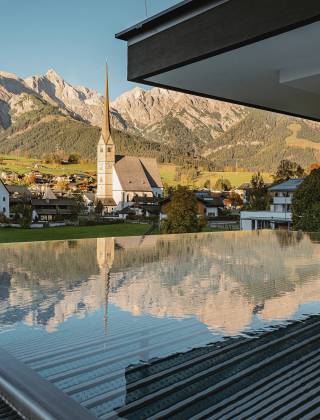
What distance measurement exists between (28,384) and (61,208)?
105 ft

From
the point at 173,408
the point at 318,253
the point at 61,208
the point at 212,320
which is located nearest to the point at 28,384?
the point at 173,408

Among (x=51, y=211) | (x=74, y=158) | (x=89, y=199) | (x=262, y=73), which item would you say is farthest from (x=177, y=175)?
(x=262, y=73)

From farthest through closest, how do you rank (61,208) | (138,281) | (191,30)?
1. (61,208)
2. (138,281)
3. (191,30)

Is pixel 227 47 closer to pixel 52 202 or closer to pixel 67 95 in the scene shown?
pixel 52 202

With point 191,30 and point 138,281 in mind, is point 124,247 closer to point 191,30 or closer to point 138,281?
point 138,281

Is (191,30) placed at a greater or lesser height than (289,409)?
greater

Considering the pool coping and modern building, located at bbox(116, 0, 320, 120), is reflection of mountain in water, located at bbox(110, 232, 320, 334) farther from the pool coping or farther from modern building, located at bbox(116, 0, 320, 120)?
modern building, located at bbox(116, 0, 320, 120)

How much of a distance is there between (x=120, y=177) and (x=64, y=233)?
→ 19.8 metres

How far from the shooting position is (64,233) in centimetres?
2294

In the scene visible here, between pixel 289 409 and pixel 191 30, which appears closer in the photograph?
pixel 289 409

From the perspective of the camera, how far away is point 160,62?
1.23 meters

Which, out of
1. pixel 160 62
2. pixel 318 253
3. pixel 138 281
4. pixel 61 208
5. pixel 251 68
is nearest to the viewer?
pixel 160 62

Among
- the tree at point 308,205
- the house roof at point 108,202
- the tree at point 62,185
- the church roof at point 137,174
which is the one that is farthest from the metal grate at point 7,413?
the church roof at point 137,174

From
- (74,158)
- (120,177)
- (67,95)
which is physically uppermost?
(67,95)
